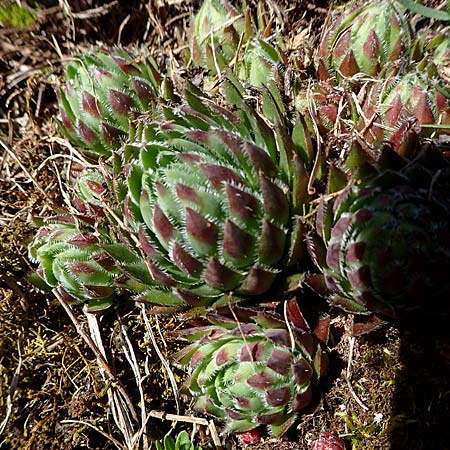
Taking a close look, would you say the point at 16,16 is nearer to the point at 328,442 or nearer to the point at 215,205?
the point at 215,205

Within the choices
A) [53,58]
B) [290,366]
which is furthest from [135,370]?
[53,58]

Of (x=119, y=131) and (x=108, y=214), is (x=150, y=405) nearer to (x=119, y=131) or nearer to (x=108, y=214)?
(x=108, y=214)

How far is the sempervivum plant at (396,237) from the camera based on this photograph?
1.42 meters

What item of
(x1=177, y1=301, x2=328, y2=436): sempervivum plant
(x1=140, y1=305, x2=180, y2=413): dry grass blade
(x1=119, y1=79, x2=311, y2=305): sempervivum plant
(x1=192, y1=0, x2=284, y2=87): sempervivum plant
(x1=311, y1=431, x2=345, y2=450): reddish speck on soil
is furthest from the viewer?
(x1=192, y1=0, x2=284, y2=87): sempervivum plant

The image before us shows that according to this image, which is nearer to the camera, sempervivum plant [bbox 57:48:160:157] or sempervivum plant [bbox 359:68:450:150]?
sempervivum plant [bbox 359:68:450:150]

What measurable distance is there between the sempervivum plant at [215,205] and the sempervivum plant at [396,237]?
0.17 m

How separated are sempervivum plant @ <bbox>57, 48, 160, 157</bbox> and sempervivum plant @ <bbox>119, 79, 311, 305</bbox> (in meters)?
0.42

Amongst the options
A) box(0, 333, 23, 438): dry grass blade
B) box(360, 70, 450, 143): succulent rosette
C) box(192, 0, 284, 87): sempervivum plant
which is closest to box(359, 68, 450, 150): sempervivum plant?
box(360, 70, 450, 143): succulent rosette

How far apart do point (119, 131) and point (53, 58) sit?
88cm

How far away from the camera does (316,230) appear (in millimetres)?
1654

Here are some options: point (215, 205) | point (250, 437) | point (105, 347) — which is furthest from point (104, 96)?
point (250, 437)

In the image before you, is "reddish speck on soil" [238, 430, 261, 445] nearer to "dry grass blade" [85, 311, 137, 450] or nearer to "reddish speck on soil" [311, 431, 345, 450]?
"reddish speck on soil" [311, 431, 345, 450]

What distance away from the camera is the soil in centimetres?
177

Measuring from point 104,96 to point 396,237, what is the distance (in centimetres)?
117
